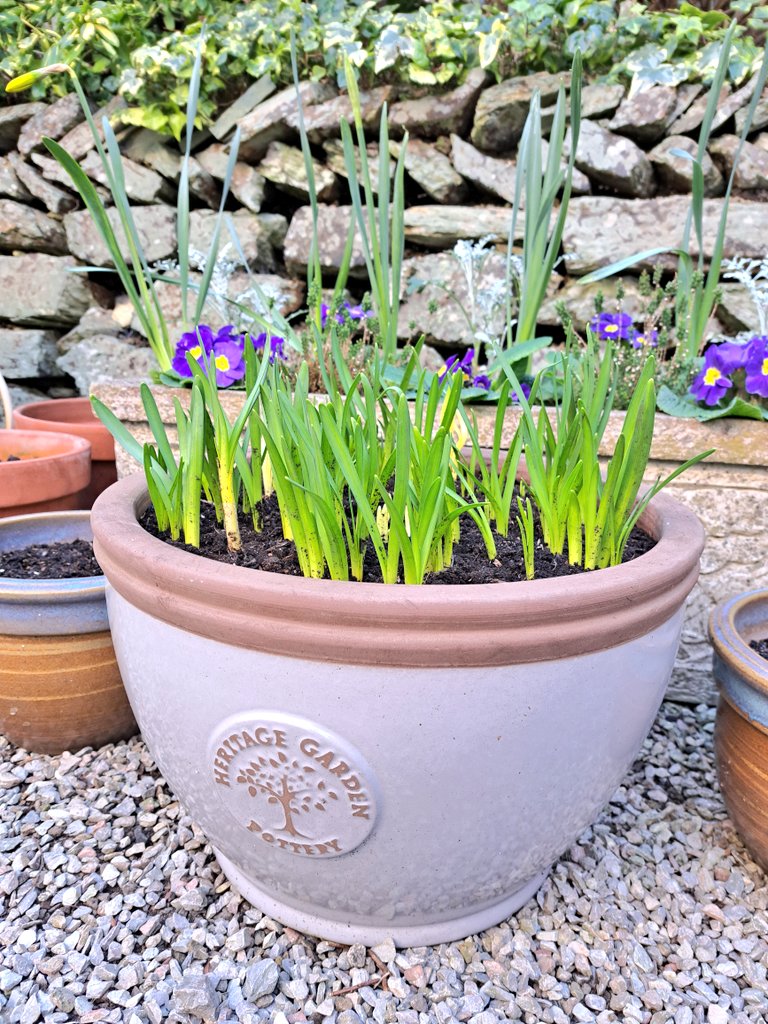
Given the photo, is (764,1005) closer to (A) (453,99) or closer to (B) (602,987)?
(B) (602,987)

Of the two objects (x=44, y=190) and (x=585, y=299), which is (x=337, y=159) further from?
(x=44, y=190)

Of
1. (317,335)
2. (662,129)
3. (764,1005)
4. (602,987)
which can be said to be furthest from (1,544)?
(662,129)

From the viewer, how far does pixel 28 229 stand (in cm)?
313

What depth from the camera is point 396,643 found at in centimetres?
64

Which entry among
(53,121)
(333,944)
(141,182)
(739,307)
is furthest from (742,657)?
Answer: (53,121)

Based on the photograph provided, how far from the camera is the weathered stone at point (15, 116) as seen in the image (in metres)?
3.19

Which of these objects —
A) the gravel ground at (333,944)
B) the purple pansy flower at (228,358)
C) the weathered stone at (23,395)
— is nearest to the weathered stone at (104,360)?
the weathered stone at (23,395)

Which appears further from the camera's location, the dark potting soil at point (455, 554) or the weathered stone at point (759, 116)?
the weathered stone at point (759, 116)

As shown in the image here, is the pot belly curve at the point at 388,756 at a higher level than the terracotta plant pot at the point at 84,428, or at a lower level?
higher

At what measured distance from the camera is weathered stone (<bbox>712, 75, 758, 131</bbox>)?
2506 mm

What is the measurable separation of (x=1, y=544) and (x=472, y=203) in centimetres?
220

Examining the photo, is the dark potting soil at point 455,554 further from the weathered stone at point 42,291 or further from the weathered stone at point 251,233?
the weathered stone at point 42,291

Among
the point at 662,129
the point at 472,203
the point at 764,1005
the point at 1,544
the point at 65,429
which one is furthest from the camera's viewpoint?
the point at 472,203

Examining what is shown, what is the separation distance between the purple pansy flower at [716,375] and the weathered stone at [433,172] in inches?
63.1
